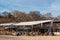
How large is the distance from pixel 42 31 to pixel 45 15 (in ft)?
165

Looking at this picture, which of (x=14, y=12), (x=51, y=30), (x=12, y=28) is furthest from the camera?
(x=14, y=12)

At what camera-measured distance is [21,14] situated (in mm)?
79375

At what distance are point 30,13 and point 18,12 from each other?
6.42 m

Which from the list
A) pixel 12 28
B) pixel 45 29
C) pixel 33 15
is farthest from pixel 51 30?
pixel 33 15

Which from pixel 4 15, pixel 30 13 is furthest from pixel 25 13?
pixel 4 15

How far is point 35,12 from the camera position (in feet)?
273

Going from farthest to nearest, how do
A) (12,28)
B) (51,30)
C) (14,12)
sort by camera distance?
(14,12), (12,28), (51,30)

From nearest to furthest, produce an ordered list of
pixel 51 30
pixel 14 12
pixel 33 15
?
pixel 51 30
pixel 33 15
pixel 14 12

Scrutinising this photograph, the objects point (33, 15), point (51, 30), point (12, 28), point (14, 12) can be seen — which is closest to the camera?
point (51, 30)

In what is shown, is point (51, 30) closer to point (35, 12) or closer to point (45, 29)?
point (45, 29)

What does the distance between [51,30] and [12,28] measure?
1015 centimetres

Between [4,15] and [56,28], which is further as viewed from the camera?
[4,15]

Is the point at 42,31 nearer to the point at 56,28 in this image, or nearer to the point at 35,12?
the point at 56,28

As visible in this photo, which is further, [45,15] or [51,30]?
[45,15]
